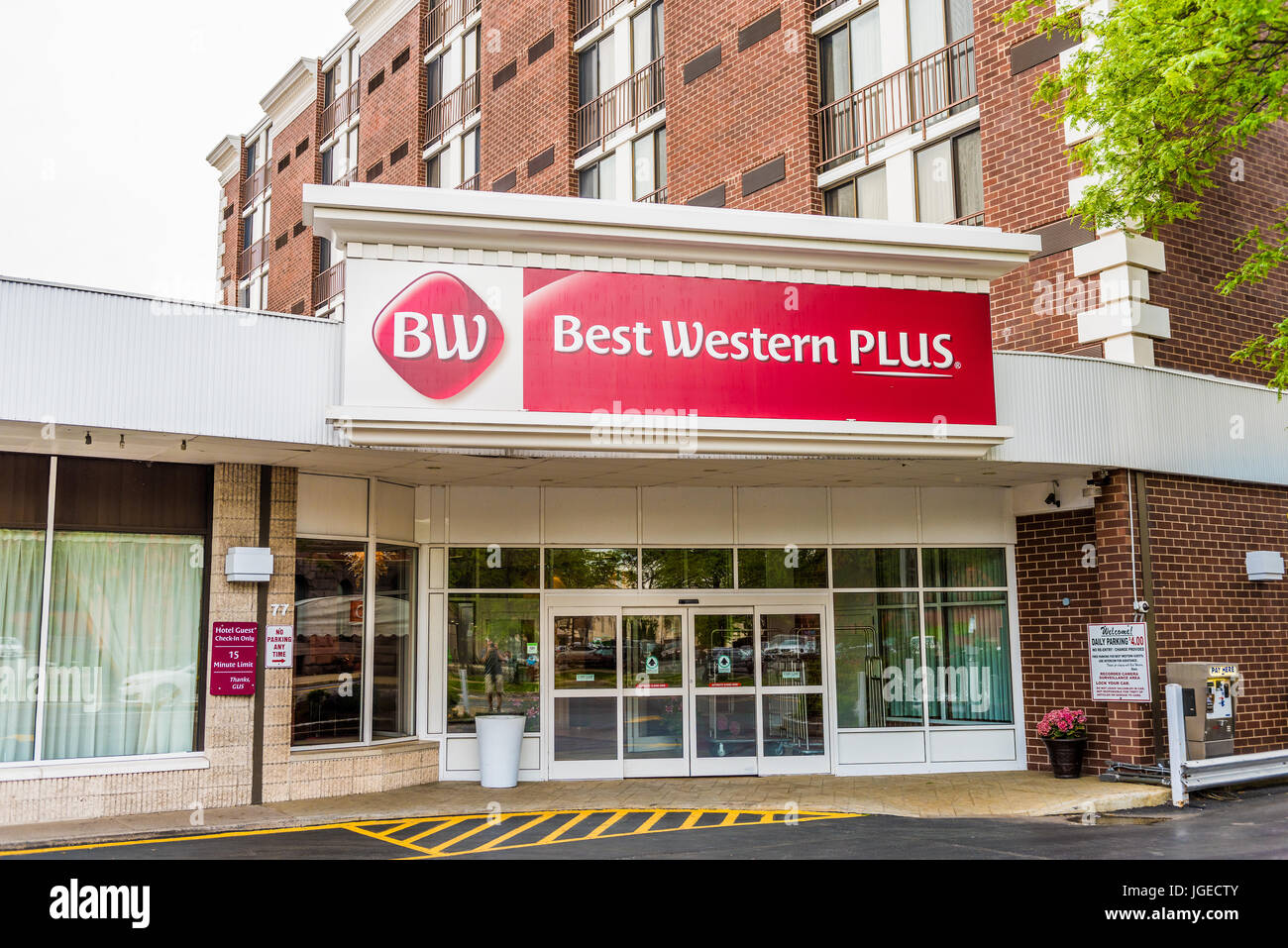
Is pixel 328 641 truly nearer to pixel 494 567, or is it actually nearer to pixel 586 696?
pixel 494 567

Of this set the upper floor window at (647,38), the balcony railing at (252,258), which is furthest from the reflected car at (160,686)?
the balcony railing at (252,258)

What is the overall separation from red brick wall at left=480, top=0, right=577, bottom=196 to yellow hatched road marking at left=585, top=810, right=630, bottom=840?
47.5 feet

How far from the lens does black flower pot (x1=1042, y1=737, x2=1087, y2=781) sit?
13.7 meters

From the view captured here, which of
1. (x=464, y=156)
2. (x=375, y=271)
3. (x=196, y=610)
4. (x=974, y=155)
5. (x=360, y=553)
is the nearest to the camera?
(x=375, y=271)

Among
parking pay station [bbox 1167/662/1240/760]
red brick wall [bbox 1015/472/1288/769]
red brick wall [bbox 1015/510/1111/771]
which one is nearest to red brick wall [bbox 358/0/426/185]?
red brick wall [bbox 1015/510/1111/771]

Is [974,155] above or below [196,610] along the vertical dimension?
above

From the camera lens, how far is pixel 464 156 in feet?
88.3

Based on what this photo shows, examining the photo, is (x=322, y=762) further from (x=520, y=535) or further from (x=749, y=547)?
(x=749, y=547)

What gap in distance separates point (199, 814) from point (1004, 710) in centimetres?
1022

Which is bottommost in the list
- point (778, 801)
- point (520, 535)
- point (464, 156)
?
point (778, 801)

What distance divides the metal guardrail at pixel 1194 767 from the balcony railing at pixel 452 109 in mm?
20606

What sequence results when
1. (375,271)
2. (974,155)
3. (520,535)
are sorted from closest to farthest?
(375,271) → (520,535) → (974,155)

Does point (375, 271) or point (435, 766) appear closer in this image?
point (375, 271)

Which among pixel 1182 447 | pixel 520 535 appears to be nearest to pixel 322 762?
pixel 520 535
